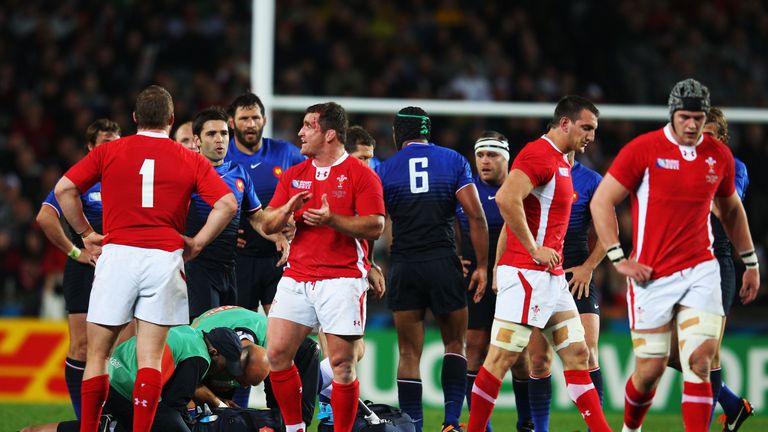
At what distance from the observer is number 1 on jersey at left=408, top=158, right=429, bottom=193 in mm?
7781

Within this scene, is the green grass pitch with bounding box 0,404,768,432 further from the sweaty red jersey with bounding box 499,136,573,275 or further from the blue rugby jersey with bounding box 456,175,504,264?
the sweaty red jersey with bounding box 499,136,573,275

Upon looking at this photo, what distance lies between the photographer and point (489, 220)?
8430 mm

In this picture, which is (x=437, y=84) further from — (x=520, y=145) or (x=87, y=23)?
(x=87, y=23)

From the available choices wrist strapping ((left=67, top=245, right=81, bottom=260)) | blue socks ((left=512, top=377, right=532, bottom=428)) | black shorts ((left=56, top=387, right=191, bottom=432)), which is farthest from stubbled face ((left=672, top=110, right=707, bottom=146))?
wrist strapping ((left=67, top=245, right=81, bottom=260))

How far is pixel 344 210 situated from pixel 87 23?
→ 1032 centimetres

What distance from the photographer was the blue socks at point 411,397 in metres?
7.89

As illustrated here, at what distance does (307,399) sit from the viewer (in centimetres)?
756

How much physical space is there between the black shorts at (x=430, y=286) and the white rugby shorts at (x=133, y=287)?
1.89 meters

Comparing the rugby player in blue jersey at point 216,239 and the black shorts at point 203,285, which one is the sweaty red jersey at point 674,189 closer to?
the rugby player in blue jersey at point 216,239

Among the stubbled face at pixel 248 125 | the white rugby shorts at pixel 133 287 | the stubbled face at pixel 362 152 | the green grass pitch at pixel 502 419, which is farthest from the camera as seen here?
the green grass pitch at pixel 502 419

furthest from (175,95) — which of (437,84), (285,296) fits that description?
(285,296)

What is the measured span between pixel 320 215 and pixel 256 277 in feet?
7.85

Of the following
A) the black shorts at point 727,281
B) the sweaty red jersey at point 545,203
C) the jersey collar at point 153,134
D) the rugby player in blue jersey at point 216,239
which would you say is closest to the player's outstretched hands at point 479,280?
the sweaty red jersey at point 545,203

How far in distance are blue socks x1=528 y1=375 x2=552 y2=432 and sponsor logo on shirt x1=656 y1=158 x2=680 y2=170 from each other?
1.99 m
